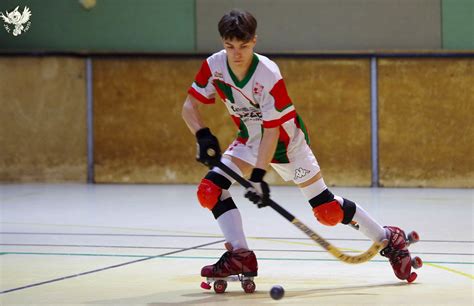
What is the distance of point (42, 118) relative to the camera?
12.3 metres

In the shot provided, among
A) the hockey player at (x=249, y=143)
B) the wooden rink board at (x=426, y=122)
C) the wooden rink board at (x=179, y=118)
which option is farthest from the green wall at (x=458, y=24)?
the hockey player at (x=249, y=143)

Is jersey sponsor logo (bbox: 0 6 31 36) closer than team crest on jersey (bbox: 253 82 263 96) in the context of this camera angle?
No

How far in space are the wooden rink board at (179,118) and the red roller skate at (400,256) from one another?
6.36 meters

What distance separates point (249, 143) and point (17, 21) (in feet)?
26.1

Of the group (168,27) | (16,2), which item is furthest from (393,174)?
(16,2)

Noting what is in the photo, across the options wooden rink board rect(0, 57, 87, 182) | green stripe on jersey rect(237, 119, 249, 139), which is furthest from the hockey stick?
wooden rink board rect(0, 57, 87, 182)

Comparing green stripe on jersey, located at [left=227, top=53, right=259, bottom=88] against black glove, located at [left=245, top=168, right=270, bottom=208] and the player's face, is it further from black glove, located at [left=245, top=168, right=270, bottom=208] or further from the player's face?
black glove, located at [left=245, top=168, right=270, bottom=208]

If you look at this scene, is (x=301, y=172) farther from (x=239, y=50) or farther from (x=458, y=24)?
(x=458, y=24)

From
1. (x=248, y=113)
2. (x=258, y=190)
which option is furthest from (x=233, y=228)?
(x=248, y=113)

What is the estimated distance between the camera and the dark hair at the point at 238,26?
4770 mm

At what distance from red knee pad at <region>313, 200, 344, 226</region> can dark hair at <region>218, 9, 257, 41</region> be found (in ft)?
3.31

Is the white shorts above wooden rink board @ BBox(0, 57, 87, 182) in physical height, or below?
below

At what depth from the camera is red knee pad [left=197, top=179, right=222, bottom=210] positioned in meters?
5.02

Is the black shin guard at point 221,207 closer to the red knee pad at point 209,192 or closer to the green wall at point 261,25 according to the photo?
the red knee pad at point 209,192
